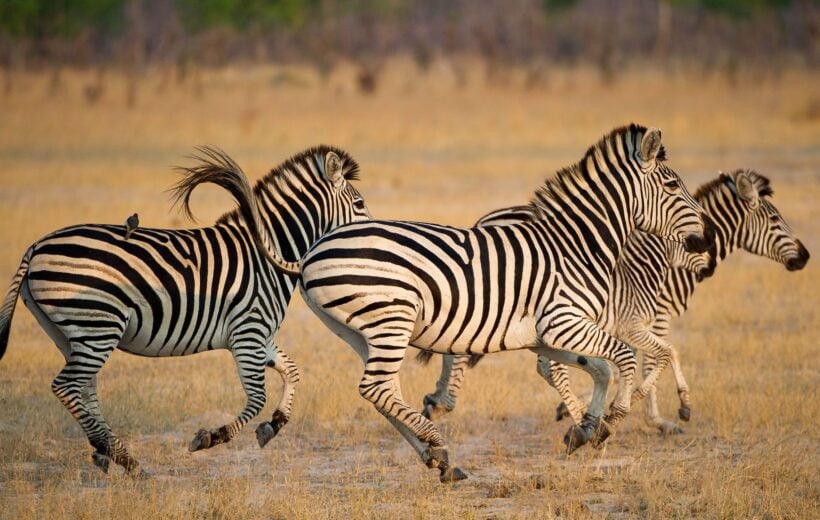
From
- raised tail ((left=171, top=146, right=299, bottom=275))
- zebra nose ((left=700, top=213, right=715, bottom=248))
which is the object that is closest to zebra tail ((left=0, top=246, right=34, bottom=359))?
raised tail ((left=171, top=146, right=299, bottom=275))

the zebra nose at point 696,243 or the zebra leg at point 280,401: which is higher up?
the zebra nose at point 696,243

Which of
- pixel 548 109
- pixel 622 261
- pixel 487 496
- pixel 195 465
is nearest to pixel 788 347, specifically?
pixel 622 261

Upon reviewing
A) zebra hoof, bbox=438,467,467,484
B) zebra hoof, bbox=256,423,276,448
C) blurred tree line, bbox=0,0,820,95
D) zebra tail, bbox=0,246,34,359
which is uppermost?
blurred tree line, bbox=0,0,820,95

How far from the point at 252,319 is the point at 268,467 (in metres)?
0.92

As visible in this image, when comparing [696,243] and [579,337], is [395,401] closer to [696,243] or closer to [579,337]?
[579,337]

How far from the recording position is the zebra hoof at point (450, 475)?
22.0 feet

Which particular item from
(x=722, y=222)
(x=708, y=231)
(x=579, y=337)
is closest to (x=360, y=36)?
(x=722, y=222)

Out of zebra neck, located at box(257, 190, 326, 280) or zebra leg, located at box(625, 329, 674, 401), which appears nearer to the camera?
zebra neck, located at box(257, 190, 326, 280)

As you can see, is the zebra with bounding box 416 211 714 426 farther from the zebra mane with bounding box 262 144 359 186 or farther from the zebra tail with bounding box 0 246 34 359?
the zebra tail with bounding box 0 246 34 359

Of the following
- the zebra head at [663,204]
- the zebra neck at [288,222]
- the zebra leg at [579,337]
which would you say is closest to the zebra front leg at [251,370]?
the zebra neck at [288,222]

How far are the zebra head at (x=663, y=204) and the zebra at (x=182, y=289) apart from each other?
76.9 inches

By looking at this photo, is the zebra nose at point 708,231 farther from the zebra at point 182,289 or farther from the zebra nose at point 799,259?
the zebra at point 182,289

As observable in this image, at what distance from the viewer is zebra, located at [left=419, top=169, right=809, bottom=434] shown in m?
8.10

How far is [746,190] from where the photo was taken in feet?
29.3
